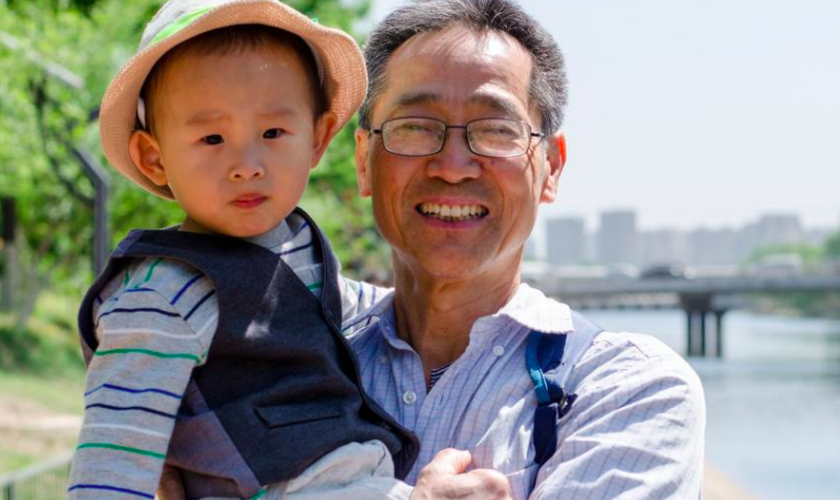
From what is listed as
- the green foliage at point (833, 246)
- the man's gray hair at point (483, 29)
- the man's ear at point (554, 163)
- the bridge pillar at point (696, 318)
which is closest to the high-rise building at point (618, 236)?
the green foliage at point (833, 246)

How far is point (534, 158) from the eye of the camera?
2.64 metres

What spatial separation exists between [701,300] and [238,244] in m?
71.9

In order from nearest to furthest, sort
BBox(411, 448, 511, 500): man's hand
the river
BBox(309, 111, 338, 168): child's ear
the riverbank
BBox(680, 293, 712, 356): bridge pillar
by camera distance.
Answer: BBox(411, 448, 511, 500): man's hand → BBox(309, 111, 338, 168): child's ear → the riverbank → the river → BBox(680, 293, 712, 356): bridge pillar

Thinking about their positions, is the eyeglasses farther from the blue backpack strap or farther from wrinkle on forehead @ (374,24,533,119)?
the blue backpack strap

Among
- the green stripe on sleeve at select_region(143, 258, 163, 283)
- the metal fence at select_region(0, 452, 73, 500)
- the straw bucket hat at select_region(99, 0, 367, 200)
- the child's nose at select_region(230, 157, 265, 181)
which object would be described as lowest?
the metal fence at select_region(0, 452, 73, 500)

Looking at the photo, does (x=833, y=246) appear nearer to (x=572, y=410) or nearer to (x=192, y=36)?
(x=572, y=410)

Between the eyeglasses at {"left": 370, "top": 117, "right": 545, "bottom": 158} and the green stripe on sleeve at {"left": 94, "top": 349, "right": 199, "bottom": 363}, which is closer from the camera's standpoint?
the green stripe on sleeve at {"left": 94, "top": 349, "right": 199, "bottom": 363}

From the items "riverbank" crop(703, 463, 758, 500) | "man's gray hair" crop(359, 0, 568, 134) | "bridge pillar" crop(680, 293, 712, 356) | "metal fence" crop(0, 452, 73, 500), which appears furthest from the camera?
"bridge pillar" crop(680, 293, 712, 356)

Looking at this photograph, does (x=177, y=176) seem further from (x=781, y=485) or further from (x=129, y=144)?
(x=781, y=485)

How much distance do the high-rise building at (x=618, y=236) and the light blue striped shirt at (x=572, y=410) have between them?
188 m

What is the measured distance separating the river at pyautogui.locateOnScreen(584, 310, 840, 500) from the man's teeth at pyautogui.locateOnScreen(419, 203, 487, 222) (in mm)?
14473

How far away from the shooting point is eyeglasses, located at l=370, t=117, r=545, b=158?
254 cm

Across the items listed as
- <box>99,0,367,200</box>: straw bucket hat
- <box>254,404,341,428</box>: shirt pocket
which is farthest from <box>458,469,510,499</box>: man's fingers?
<box>99,0,367,200</box>: straw bucket hat

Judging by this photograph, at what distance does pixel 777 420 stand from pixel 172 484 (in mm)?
39010
